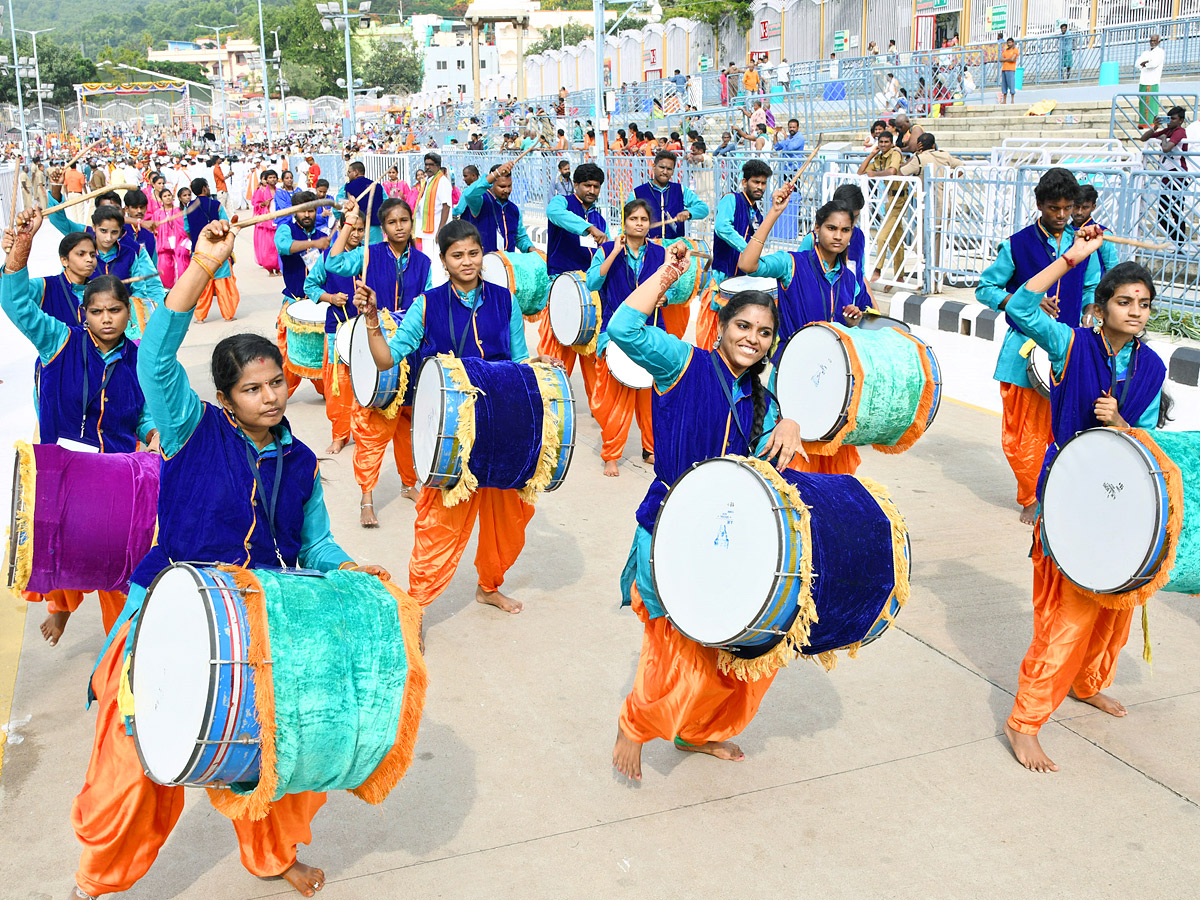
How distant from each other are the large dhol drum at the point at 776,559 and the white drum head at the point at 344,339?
3563 mm

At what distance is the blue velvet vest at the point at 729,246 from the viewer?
866 cm

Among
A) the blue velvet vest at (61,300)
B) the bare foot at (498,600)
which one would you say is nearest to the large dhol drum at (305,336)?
the blue velvet vest at (61,300)

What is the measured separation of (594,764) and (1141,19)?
24.8m

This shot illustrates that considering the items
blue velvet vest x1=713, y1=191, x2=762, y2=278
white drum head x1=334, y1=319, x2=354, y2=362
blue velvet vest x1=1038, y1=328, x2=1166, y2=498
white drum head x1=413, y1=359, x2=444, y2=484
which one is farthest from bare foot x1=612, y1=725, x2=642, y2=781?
blue velvet vest x1=713, y1=191, x2=762, y2=278

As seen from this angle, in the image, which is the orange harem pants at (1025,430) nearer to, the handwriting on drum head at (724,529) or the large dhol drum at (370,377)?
the large dhol drum at (370,377)

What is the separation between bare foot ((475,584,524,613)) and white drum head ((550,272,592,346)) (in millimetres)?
2680

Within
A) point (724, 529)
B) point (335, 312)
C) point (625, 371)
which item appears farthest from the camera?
point (335, 312)

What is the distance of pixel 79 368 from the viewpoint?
15.5ft

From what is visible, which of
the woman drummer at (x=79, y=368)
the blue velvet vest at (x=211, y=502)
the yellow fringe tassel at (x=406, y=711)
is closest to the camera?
the yellow fringe tassel at (x=406, y=711)

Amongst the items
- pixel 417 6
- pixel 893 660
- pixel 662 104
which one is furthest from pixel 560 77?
pixel 417 6

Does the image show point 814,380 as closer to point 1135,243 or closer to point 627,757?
point 1135,243

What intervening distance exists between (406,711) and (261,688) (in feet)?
1.40

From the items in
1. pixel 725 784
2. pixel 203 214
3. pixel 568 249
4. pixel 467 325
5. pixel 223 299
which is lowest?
pixel 725 784

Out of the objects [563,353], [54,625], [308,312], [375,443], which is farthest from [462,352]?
[308,312]
